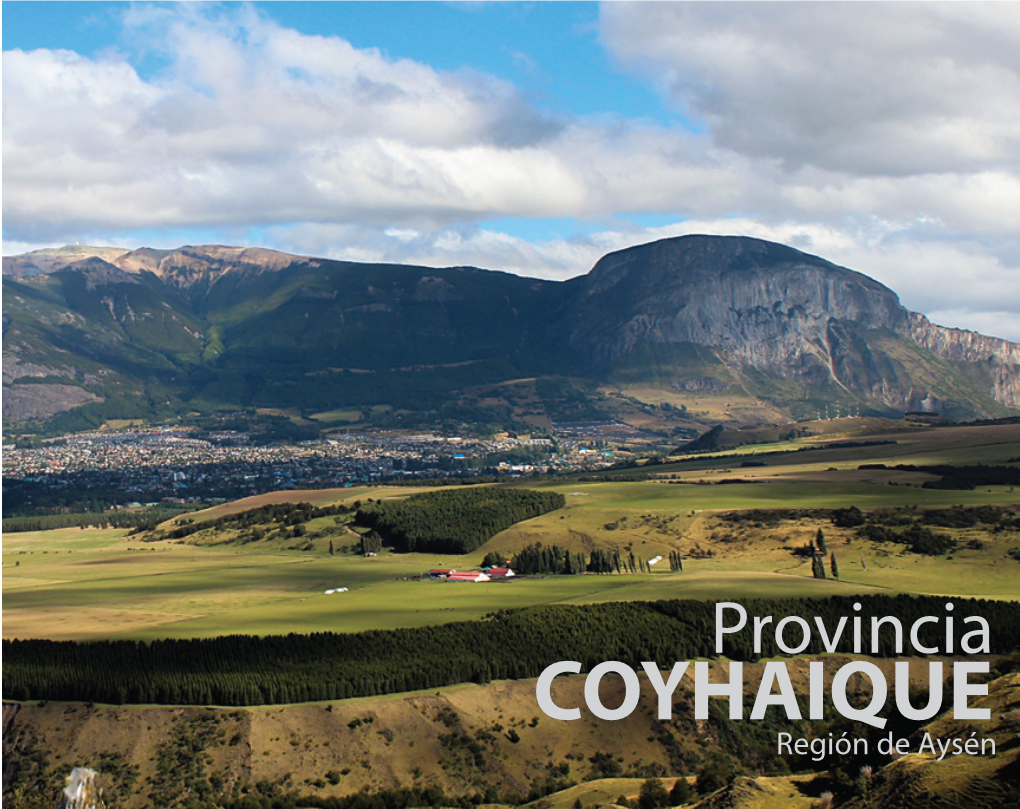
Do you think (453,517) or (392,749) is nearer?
(392,749)

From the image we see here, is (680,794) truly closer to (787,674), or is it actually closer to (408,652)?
(787,674)

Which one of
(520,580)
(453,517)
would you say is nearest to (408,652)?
(520,580)

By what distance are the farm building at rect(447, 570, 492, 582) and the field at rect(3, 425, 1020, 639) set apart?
4.00m

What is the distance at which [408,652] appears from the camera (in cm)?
9612

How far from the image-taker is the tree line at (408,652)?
88438 millimetres

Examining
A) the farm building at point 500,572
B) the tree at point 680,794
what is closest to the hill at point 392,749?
the tree at point 680,794

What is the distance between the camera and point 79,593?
136 m

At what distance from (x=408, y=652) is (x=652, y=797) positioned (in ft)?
116

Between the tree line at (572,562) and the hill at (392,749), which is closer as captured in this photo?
the hill at (392,749)

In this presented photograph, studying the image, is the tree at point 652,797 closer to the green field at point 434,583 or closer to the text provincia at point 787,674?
the text provincia at point 787,674

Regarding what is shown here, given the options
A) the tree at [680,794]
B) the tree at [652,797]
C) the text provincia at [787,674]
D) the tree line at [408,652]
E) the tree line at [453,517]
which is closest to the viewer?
the tree at [652,797]

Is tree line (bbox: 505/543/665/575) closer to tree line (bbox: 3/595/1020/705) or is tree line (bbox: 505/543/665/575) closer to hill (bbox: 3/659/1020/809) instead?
tree line (bbox: 3/595/1020/705)

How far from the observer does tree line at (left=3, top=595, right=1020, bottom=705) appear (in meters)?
88.4

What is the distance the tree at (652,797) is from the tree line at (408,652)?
27.5 meters
